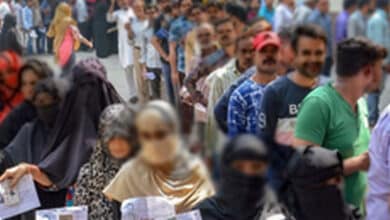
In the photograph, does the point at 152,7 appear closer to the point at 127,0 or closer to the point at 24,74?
the point at 127,0

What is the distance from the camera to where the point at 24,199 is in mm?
2109

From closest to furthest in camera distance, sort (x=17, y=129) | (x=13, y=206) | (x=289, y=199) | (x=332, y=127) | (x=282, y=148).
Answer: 1. (x=282, y=148)
2. (x=289, y=199)
3. (x=17, y=129)
4. (x=332, y=127)
5. (x=13, y=206)

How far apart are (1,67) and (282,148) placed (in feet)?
1.60

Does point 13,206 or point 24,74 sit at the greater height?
point 24,74

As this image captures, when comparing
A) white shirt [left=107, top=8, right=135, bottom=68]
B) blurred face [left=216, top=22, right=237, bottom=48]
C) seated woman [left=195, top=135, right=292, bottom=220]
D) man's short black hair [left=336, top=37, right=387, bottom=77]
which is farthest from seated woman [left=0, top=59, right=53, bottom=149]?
man's short black hair [left=336, top=37, right=387, bottom=77]

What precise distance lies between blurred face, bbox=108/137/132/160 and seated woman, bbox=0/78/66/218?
21cm

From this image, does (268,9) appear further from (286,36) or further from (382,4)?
(382,4)

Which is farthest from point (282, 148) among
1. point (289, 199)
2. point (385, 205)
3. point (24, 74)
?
point (385, 205)

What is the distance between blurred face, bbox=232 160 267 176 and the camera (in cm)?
79

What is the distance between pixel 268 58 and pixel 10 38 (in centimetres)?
56

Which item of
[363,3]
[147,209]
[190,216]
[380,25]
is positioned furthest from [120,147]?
[363,3]

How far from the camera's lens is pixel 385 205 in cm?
224

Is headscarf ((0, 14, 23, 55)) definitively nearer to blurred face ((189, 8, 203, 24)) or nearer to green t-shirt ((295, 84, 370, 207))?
blurred face ((189, 8, 203, 24))

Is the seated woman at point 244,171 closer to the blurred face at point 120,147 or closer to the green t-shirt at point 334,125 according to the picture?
the blurred face at point 120,147
